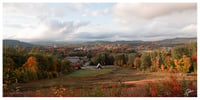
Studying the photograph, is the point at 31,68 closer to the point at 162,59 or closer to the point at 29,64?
the point at 29,64

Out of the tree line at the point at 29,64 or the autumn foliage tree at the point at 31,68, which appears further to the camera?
the autumn foliage tree at the point at 31,68

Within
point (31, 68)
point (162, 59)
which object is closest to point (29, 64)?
point (31, 68)

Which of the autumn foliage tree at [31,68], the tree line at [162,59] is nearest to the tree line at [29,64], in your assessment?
the autumn foliage tree at [31,68]

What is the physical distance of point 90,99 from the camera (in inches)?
157

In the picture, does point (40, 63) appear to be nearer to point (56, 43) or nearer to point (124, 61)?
point (56, 43)

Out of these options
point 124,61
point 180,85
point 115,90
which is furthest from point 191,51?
point 115,90

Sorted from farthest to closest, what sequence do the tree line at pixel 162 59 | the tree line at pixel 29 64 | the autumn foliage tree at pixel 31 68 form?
the tree line at pixel 162 59 < the autumn foliage tree at pixel 31 68 < the tree line at pixel 29 64

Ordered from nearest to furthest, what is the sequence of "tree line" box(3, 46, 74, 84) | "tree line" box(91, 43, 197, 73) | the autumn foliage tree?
"tree line" box(3, 46, 74, 84), the autumn foliage tree, "tree line" box(91, 43, 197, 73)

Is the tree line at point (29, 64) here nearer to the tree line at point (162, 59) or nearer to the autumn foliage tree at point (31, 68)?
the autumn foliage tree at point (31, 68)

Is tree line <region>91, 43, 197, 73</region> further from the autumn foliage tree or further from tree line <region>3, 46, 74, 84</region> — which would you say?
the autumn foliage tree

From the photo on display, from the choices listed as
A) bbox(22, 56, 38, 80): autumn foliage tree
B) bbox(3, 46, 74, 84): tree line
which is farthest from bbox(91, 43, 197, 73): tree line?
bbox(22, 56, 38, 80): autumn foliage tree

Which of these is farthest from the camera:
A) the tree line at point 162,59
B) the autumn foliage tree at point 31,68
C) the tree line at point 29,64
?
the tree line at point 162,59

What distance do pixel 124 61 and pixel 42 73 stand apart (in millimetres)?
12925

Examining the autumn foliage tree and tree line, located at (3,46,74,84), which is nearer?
tree line, located at (3,46,74,84)
